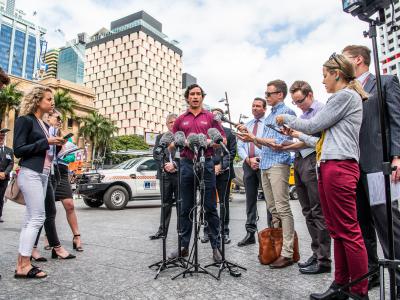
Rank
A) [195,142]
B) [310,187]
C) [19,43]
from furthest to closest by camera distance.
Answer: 1. [19,43]
2. [310,187]
3. [195,142]

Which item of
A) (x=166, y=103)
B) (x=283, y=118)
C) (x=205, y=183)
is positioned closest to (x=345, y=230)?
(x=283, y=118)

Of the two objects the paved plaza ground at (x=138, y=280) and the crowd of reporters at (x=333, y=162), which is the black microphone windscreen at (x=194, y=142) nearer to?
the crowd of reporters at (x=333, y=162)

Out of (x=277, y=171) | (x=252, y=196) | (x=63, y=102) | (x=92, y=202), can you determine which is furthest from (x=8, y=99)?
(x=277, y=171)

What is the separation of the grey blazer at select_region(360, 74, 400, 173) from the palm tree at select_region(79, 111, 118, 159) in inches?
2269

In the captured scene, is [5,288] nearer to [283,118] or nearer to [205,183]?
[205,183]

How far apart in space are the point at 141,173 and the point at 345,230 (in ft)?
31.3

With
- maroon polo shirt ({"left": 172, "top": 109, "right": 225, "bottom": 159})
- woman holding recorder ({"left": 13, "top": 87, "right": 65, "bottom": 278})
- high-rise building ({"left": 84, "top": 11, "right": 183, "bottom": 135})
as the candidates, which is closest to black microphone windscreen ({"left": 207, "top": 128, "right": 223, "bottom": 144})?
maroon polo shirt ({"left": 172, "top": 109, "right": 225, "bottom": 159})

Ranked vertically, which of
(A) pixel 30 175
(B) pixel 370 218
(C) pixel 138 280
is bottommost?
(C) pixel 138 280

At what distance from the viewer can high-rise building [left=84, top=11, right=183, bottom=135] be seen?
93.9 m

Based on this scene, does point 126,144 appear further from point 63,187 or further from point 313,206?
point 313,206

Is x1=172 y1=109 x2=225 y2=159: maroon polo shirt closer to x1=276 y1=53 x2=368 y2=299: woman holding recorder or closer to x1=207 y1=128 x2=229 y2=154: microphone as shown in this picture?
x1=207 y1=128 x2=229 y2=154: microphone

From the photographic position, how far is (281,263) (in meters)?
3.61

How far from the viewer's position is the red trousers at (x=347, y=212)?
248cm

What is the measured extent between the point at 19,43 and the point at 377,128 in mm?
175228
